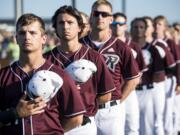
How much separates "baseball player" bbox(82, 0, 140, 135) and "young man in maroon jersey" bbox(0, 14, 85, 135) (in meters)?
2.20

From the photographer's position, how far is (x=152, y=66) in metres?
11.3

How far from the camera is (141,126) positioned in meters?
11.2

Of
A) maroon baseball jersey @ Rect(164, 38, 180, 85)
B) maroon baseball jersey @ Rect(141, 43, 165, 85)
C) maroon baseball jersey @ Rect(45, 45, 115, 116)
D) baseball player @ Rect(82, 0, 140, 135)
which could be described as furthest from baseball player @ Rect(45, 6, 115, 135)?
maroon baseball jersey @ Rect(164, 38, 180, 85)

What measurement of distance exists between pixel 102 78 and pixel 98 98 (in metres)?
0.28

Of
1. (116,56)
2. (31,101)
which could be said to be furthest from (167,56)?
(31,101)

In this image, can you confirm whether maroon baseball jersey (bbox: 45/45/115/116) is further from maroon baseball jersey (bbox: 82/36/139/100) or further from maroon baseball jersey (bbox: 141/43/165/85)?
maroon baseball jersey (bbox: 141/43/165/85)

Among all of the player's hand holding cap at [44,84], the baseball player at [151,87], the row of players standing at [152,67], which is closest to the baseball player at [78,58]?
the player's hand holding cap at [44,84]

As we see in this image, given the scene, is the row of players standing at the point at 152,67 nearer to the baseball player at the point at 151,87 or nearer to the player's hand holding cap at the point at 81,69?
the baseball player at the point at 151,87

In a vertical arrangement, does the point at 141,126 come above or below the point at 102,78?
below

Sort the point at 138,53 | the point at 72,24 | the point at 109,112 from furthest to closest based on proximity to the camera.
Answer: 1. the point at 138,53
2. the point at 109,112
3. the point at 72,24

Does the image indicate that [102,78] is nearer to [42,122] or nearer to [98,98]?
[98,98]

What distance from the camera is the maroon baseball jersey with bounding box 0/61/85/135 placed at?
5445mm

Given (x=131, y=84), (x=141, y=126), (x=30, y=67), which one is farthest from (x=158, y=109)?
(x=30, y=67)

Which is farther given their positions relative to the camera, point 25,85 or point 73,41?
point 73,41
